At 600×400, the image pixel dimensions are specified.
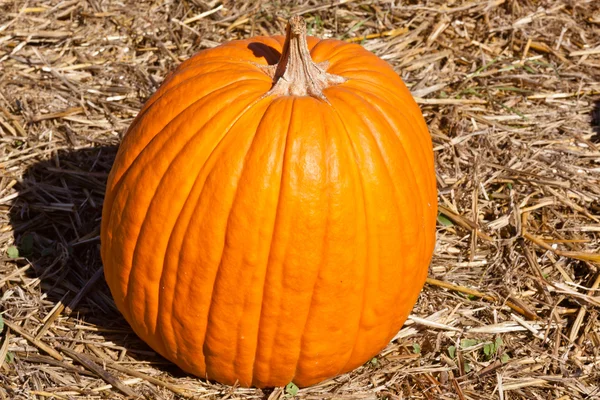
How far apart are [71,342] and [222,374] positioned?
0.83 metres

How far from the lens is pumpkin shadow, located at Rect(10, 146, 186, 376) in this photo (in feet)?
12.7

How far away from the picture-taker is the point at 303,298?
10.1 ft

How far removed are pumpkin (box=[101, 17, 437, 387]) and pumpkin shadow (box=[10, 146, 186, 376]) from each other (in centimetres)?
48

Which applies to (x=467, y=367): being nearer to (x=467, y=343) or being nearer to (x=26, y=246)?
(x=467, y=343)

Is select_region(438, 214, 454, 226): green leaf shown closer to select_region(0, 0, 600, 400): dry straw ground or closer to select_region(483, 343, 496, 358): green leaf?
select_region(0, 0, 600, 400): dry straw ground

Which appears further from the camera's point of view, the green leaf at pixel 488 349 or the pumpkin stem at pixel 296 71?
the green leaf at pixel 488 349

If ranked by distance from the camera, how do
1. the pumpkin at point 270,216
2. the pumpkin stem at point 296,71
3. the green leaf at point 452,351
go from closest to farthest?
the pumpkin at point 270,216 → the pumpkin stem at point 296,71 → the green leaf at point 452,351

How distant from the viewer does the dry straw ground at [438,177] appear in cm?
368

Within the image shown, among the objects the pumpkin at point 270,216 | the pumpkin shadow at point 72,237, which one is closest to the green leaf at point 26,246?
the pumpkin shadow at point 72,237

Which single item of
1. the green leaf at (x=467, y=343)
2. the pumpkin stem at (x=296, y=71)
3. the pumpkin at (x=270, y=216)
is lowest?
the green leaf at (x=467, y=343)

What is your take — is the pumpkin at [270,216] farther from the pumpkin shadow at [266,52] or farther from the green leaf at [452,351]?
the green leaf at [452,351]

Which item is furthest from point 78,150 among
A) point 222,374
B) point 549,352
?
point 549,352

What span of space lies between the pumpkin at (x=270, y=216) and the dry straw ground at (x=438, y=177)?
1.33 feet

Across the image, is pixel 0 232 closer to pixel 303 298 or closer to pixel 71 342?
pixel 71 342
